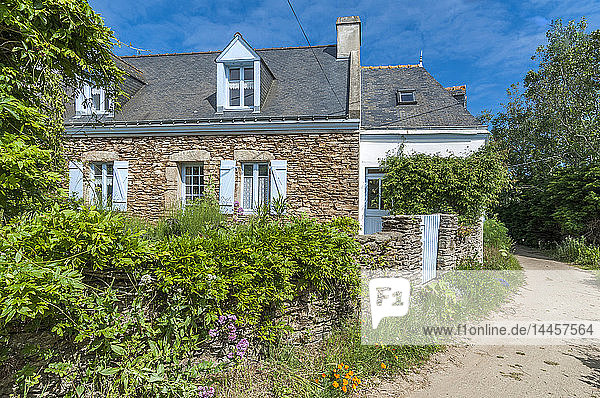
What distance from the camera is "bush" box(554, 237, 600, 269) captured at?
35.3ft

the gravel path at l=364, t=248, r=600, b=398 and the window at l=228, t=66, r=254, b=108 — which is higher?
the window at l=228, t=66, r=254, b=108

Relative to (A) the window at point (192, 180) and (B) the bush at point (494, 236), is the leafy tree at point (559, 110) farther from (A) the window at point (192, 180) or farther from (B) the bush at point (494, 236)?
(A) the window at point (192, 180)

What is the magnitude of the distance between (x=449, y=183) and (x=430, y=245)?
2.70 meters

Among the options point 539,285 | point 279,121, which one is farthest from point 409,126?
point 539,285

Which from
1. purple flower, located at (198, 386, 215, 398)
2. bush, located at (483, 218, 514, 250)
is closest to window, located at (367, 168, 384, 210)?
bush, located at (483, 218, 514, 250)

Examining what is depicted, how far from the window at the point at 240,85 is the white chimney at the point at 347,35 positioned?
11.2ft

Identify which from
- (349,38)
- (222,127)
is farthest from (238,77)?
(349,38)

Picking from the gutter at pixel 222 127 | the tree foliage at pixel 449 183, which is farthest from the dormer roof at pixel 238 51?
the tree foliage at pixel 449 183

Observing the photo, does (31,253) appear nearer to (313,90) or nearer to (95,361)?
(95,361)

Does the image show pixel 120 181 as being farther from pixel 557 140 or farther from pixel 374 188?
pixel 557 140

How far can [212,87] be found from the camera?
1168cm

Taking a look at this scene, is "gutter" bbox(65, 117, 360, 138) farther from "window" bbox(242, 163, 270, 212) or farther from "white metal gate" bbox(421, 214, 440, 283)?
"white metal gate" bbox(421, 214, 440, 283)

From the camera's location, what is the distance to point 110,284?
273cm

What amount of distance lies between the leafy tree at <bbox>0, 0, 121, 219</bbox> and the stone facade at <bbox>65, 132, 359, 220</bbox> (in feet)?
22.5
